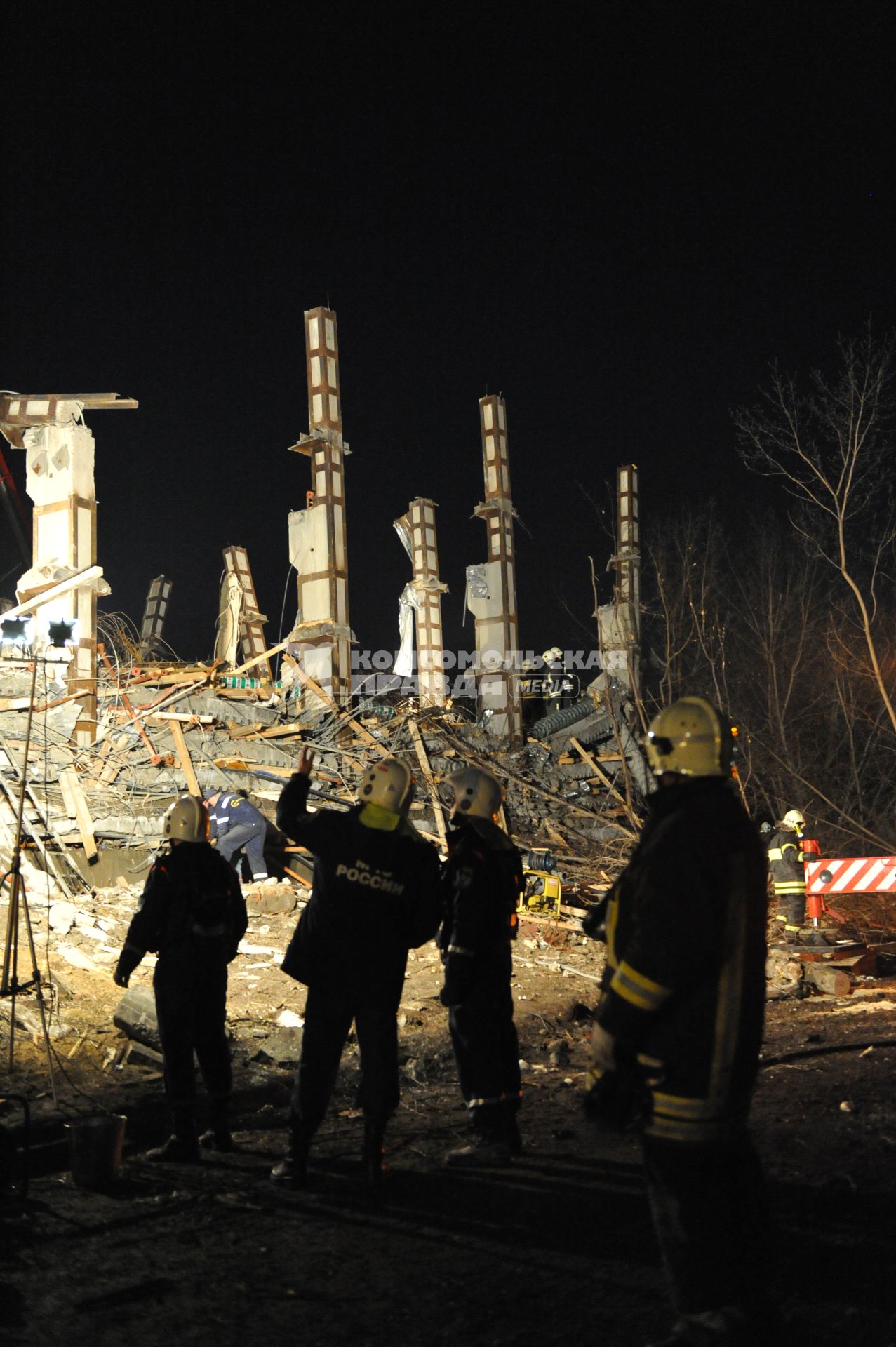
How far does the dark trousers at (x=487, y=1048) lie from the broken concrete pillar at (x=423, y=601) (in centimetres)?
1889

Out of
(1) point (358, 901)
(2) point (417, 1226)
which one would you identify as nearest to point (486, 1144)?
(2) point (417, 1226)

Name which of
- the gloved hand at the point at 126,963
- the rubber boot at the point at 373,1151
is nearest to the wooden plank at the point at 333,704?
the gloved hand at the point at 126,963

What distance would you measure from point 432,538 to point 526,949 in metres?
15.1

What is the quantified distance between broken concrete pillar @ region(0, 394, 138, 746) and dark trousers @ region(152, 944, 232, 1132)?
32.8ft

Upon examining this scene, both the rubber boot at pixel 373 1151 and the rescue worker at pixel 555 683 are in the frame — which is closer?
the rubber boot at pixel 373 1151

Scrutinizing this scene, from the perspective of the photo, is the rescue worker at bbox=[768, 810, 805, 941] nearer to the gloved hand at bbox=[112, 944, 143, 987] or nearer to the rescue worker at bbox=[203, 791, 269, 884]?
the rescue worker at bbox=[203, 791, 269, 884]

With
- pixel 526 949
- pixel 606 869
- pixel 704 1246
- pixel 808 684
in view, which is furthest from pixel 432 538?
pixel 704 1246

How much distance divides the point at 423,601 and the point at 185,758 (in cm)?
1086

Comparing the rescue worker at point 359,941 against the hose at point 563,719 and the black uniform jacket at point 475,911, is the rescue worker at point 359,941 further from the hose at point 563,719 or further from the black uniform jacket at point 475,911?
the hose at point 563,719

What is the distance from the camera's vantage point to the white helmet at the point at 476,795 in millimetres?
5887

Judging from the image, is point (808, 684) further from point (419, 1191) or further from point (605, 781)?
point (419, 1191)

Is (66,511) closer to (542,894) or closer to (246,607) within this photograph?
(542,894)

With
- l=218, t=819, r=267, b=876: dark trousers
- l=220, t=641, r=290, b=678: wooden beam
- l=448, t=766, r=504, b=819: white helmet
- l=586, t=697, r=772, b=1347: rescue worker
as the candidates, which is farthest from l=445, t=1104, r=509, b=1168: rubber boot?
l=220, t=641, r=290, b=678: wooden beam

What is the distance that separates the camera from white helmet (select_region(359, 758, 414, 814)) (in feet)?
16.6
